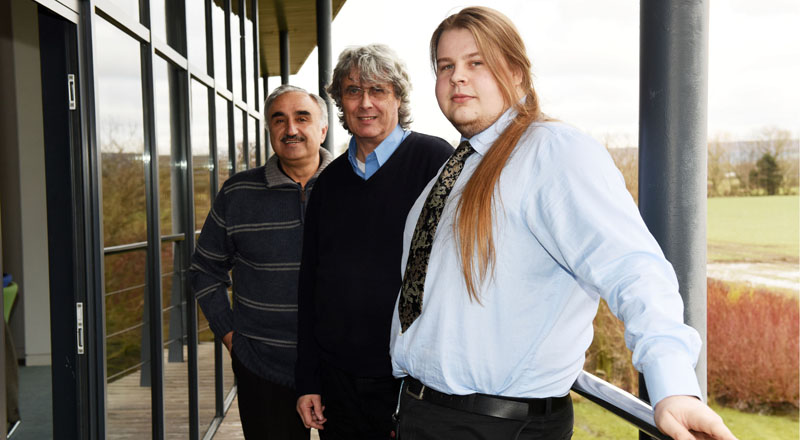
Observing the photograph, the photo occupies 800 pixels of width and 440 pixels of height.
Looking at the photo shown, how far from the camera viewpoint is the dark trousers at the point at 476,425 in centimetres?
126

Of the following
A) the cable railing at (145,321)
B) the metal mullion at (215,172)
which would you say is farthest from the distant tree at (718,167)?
the cable railing at (145,321)

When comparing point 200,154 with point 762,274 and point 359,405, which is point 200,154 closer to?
point 359,405

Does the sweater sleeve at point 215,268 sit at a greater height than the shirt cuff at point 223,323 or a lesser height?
greater

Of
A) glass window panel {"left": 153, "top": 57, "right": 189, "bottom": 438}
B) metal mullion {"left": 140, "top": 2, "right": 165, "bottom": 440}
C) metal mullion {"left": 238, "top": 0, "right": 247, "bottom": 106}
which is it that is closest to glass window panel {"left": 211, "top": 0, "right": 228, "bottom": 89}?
metal mullion {"left": 238, "top": 0, "right": 247, "bottom": 106}

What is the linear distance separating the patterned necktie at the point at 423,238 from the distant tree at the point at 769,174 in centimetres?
1047

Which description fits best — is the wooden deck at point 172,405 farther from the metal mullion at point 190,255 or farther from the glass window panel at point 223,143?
the glass window panel at point 223,143

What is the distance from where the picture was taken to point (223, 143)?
5188 mm

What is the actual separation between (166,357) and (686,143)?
283 centimetres

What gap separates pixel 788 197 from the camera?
10789 mm

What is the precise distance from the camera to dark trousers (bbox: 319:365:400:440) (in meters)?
1.98

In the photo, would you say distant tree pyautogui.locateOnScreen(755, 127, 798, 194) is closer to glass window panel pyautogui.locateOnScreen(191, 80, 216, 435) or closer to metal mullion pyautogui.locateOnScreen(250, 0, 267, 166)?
metal mullion pyautogui.locateOnScreen(250, 0, 267, 166)

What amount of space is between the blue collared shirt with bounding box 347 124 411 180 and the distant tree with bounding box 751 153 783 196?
9948mm

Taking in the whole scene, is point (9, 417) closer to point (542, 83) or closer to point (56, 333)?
point (56, 333)

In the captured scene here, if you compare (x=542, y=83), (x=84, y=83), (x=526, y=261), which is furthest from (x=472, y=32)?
(x=84, y=83)
